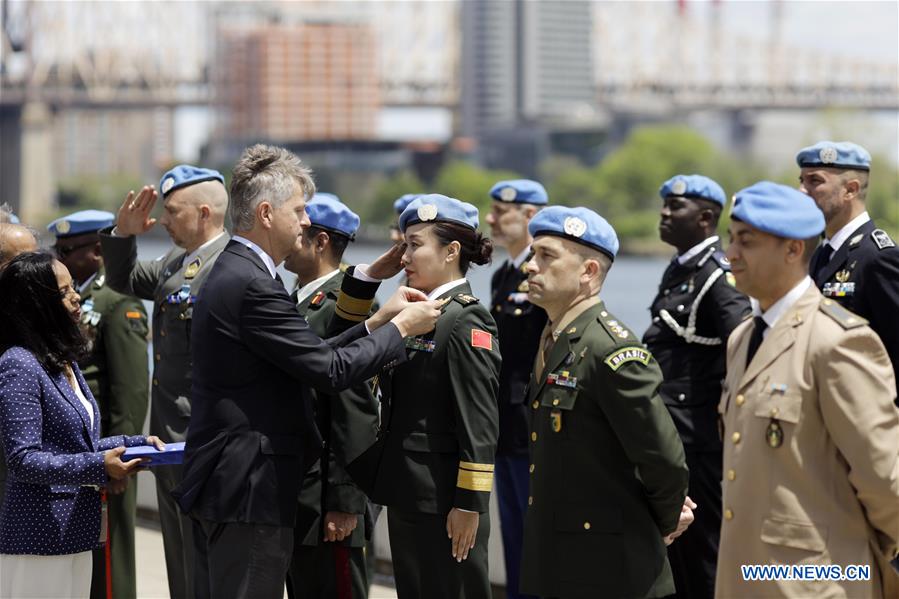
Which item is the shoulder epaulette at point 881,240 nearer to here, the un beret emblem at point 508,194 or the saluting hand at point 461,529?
the saluting hand at point 461,529

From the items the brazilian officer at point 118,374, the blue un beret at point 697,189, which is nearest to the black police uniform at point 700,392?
the blue un beret at point 697,189

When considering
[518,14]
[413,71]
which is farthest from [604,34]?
[413,71]

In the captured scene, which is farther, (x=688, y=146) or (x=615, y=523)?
(x=688, y=146)

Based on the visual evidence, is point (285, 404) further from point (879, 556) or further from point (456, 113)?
point (456, 113)

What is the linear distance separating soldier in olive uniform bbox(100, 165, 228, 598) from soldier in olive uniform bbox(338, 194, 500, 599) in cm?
122

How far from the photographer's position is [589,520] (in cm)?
332

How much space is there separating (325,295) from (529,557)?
4.04 feet

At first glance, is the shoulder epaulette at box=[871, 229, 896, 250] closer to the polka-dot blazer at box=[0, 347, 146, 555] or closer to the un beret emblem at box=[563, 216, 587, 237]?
the un beret emblem at box=[563, 216, 587, 237]

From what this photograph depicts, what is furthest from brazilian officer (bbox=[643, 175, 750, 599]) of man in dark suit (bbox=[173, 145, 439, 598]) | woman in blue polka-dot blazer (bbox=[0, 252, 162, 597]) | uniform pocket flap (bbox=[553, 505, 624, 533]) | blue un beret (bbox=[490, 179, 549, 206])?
woman in blue polka-dot blazer (bbox=[0, 252, 162, 597])

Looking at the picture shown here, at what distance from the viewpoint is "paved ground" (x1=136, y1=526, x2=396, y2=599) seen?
5693 mm

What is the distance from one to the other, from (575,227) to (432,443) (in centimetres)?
71

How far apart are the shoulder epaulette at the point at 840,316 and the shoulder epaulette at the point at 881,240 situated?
1385 millimetres

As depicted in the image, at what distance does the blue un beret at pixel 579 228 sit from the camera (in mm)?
3436

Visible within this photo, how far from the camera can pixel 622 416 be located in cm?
326
